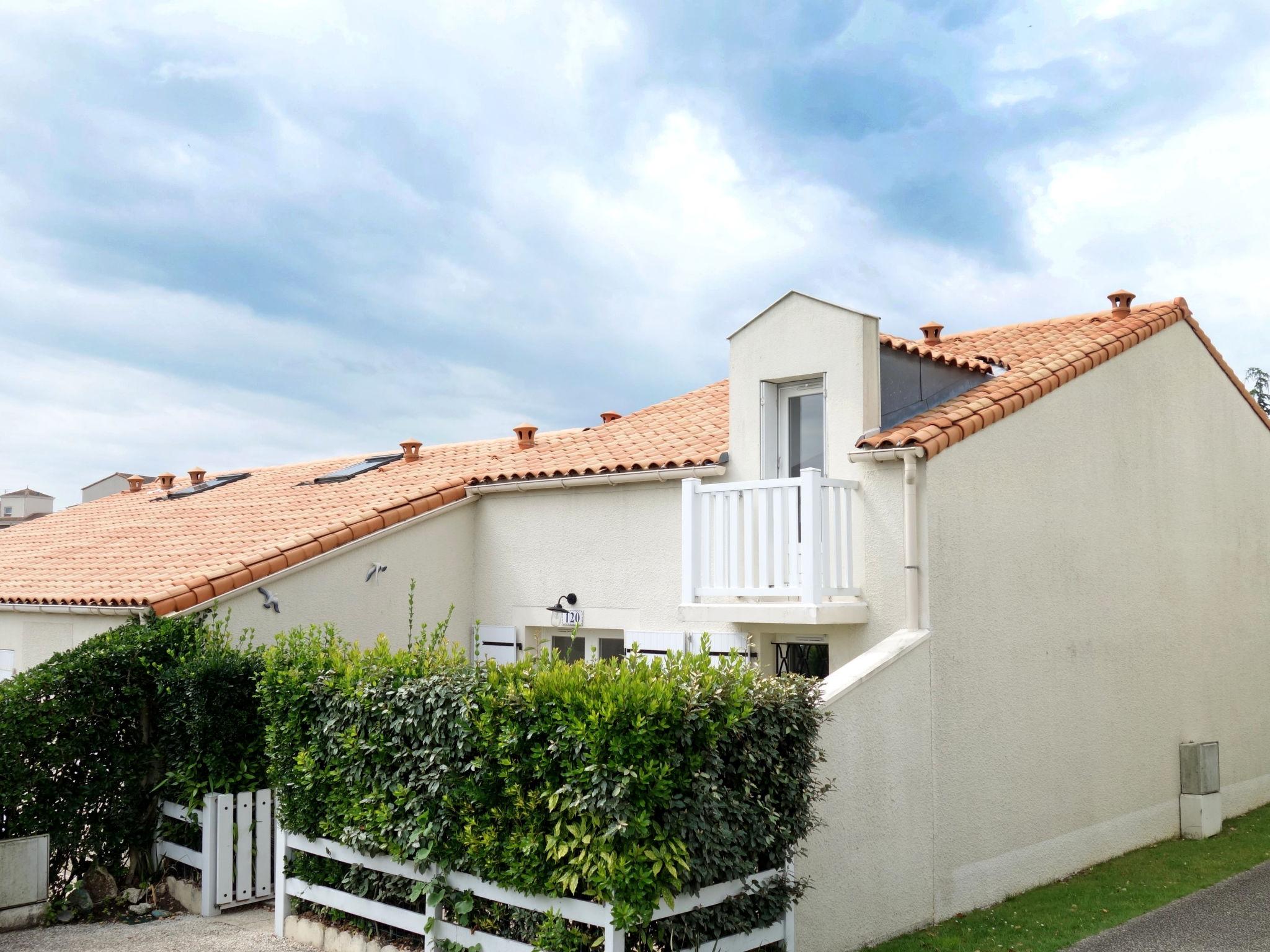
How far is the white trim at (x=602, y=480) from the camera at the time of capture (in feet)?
37.5

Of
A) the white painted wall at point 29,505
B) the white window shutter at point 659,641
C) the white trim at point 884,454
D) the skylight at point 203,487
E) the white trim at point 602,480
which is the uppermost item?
the white painted wall at point 29,505

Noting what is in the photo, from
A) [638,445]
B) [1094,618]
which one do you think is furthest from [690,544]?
[1094,618]

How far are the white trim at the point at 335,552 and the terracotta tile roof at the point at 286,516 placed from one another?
1.9 inches

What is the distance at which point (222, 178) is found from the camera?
13500mm

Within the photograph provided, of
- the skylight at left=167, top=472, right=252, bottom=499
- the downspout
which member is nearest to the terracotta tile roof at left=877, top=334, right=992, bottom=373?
the downspout

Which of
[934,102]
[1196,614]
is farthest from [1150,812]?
[934,102]

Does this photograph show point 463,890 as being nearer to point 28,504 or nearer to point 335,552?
point 335,552

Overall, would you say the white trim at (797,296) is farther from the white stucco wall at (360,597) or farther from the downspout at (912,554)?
the white stucco wall at (360,597)

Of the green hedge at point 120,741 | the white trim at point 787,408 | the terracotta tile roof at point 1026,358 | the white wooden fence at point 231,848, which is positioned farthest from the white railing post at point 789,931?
the green hedge at point 120,741

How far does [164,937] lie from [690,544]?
5.79 meters

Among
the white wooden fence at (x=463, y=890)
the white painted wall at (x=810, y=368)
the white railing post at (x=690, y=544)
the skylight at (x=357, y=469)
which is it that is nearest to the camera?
the white wooden fence at (x=463, y=890)

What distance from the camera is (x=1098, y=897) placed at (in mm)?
9828

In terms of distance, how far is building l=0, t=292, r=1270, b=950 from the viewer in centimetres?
924

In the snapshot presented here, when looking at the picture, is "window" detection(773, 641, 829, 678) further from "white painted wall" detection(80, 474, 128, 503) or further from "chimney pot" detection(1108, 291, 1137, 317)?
"white painted wall" detection(80, 474, 128, 503)
